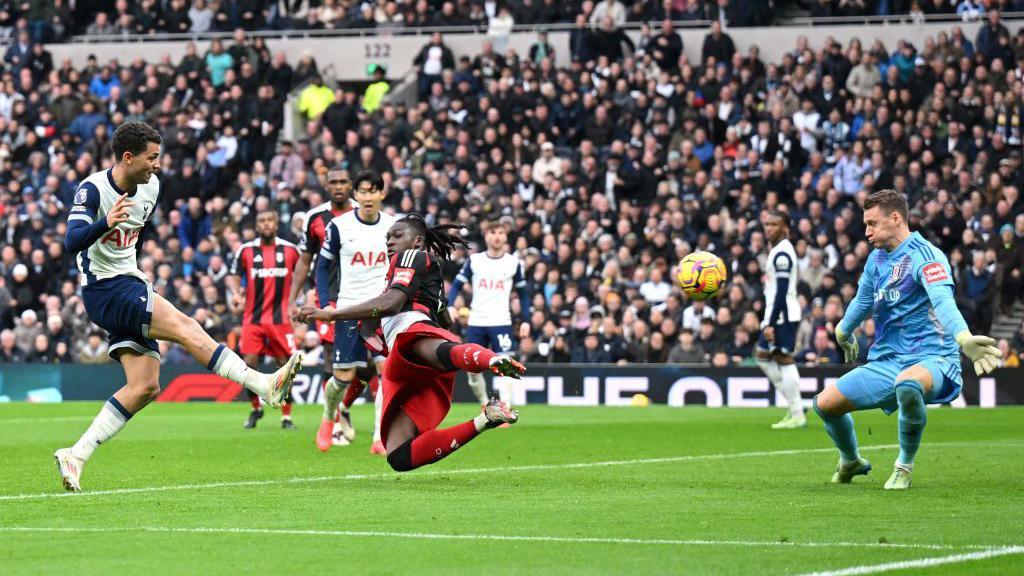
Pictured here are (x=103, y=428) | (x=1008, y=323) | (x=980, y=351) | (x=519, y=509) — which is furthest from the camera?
(x=1008, y=323)

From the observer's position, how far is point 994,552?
7645 mm

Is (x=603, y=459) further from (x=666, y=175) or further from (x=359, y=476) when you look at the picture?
(x=666, y=175)

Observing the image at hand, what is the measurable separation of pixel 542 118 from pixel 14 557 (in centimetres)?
2357

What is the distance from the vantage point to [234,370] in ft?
35.1

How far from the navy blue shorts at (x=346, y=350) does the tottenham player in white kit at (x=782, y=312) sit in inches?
225

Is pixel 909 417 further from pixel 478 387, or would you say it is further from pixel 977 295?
pixel 977 295

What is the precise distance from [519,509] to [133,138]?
3481mm

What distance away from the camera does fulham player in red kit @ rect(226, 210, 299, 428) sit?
19219mm

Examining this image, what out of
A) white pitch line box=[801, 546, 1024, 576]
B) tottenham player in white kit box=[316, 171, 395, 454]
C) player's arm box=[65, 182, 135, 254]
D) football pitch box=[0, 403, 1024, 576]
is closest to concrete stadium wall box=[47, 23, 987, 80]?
football pitch box=[0, 403, 1024, 576]

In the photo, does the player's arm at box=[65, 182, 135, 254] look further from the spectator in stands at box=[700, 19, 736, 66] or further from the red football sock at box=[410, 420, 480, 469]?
the spectator in stands at box=[700, 19, 736, 66]

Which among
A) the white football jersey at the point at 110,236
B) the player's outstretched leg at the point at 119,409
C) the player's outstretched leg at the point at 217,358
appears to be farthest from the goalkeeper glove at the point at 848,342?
the white football jersey at the point at 110,236

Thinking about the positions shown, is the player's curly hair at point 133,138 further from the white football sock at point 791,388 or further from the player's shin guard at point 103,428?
the white football sock at point 791,388

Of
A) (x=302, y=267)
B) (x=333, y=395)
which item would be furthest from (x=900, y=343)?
(x=302, y=267)

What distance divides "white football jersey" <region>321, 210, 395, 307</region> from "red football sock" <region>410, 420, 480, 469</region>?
459 cm
